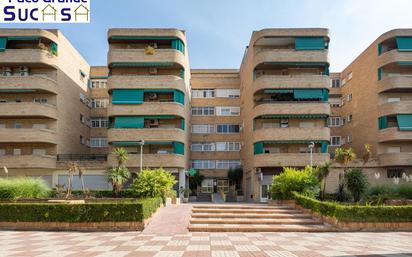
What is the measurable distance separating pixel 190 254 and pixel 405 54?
121ft

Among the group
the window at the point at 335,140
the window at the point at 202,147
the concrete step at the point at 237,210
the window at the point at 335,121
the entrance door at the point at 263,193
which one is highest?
the window at the point at 335,121

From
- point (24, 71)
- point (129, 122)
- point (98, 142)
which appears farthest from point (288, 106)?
point (24, 71)

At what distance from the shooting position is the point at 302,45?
3984 cm

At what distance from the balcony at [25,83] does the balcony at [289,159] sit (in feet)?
83.2

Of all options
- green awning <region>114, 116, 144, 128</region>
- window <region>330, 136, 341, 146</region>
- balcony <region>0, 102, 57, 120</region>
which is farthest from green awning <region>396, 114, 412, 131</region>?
balcony <region>0, 102, 57, 120</region>

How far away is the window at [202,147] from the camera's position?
4900 cm

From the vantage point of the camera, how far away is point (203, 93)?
51125 millimetres

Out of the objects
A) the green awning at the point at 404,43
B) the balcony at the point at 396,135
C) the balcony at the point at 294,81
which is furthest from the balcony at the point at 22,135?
the green awning at the point at 404,43

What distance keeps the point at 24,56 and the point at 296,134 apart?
3125 cm

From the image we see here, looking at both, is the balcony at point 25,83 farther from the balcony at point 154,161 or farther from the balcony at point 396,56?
the balcony at point 396,56

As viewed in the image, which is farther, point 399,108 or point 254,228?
point 399,108

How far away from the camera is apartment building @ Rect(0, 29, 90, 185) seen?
37.3 m

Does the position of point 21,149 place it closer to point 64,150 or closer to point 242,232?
point 64,150

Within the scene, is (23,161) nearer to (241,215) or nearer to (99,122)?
(99,122)
